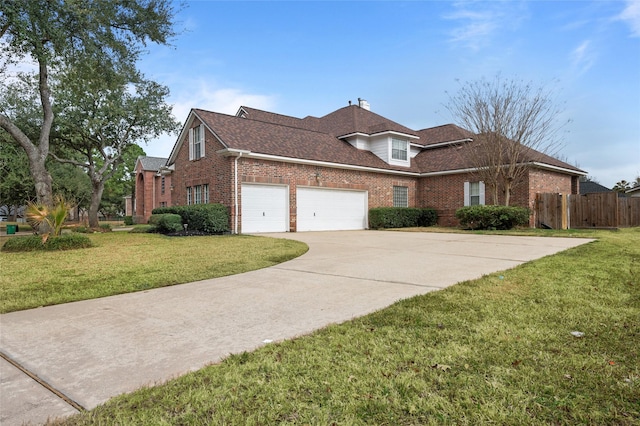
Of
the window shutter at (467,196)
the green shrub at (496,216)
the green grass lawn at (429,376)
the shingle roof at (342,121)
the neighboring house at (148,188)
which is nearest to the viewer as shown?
the green grass lawn at (429,376)

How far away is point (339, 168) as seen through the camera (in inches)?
731

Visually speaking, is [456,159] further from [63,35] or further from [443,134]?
[63,35]

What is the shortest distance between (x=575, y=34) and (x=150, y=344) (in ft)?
45.0

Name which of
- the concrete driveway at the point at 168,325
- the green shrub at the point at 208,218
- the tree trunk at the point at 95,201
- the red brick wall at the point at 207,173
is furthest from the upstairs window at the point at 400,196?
the tree trunk at the point at 95,201

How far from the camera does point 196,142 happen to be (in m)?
18.1

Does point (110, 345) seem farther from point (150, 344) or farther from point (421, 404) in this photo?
point (421, 404)

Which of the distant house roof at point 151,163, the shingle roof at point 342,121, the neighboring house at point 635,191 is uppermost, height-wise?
the shingle roof at point 342,121

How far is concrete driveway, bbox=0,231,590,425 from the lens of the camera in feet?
7.93

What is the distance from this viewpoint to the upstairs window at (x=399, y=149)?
852 inches

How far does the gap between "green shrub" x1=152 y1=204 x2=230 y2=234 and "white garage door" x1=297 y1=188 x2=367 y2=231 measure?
362 centimetres

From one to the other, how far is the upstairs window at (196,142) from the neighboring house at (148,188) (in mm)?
16324

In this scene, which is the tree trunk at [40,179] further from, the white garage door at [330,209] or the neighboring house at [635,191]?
the neighboring house at [635,191]

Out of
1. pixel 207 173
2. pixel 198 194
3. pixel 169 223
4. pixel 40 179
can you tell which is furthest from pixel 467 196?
pixel 40 179

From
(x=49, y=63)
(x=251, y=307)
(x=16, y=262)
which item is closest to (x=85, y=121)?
(x=49, y=63)
